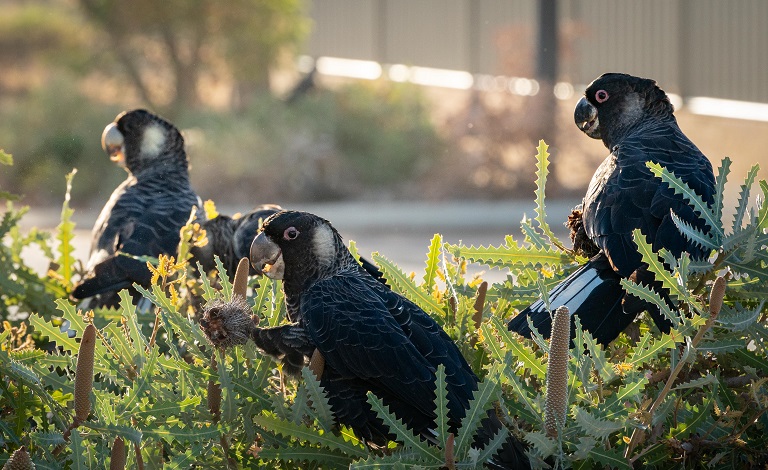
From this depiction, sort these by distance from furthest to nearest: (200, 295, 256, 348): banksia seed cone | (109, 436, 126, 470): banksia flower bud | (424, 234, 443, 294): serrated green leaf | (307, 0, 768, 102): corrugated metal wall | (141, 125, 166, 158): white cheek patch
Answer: (307, 0, 768, 102): corrugated metal wall < (141, 125, 166, 158): white cheek patch < (424, 234, 443, 294): serrated green leaf < (200, 295, 256, 348): banksia seed cone < (109, 436, 126, 470): banksia flower bud

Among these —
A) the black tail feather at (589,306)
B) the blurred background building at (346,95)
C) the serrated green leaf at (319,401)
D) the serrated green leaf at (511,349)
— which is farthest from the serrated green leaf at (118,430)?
the blurred background building at (346,95)

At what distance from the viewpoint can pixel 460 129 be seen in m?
12.3

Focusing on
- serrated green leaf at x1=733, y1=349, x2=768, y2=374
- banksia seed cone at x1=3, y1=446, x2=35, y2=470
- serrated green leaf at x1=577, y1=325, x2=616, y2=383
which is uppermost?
serrated green leaf at x1=577, y1=325, x2=616, y2=383

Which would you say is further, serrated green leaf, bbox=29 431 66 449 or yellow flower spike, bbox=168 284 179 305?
yellow flower spike, bbox=168 284 179 305

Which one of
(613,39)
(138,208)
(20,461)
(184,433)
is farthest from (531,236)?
(613,39)

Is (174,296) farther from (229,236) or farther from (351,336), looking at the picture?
(229,236)

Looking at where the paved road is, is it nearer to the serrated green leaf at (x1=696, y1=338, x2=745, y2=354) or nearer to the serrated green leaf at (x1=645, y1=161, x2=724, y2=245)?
the serrated green leaf at (x1=645, y1=161, x2=724, y2=245)

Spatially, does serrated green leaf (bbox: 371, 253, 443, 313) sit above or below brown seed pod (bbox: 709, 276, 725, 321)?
below

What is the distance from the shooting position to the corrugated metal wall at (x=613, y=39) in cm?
1520

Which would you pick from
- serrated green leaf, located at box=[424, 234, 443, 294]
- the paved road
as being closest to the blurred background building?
the paved road

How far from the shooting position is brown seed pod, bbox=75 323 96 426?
5.14ft

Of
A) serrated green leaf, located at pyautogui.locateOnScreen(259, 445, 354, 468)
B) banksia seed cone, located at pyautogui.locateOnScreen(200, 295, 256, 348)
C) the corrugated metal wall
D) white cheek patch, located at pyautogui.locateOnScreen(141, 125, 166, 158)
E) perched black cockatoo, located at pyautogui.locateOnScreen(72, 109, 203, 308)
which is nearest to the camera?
serrated green leaf, located at pyautogui.locateOnScreen(259, 445, 354, 468)

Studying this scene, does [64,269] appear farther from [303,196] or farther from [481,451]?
[303,196]

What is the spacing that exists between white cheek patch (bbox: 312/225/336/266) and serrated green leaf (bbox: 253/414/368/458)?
0.68 meters
